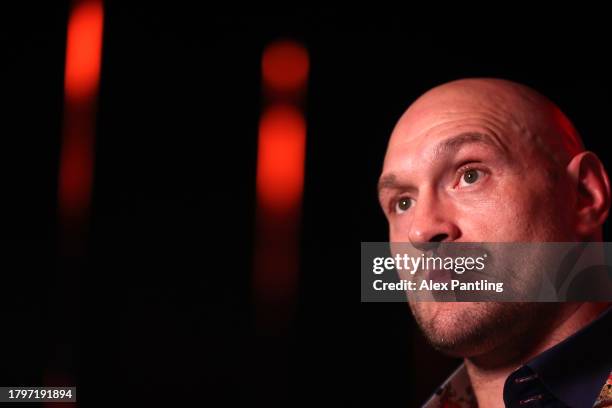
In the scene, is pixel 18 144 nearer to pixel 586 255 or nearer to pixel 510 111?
pixel 510 111

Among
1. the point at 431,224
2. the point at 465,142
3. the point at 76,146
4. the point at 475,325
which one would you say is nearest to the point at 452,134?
the point at 465,142

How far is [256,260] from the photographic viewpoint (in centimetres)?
182

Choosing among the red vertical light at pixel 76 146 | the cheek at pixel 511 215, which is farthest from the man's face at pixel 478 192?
the red vertical light at pixel 76 146

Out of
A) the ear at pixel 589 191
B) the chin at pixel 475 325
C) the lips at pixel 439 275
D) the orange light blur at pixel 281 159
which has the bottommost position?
the chin at pixel 475 325

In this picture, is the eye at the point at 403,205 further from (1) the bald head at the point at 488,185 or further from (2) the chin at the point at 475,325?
(2) the chin at the point at 475,325

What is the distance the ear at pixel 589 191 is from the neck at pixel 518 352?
11 centimetres

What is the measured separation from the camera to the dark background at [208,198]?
1656 mm

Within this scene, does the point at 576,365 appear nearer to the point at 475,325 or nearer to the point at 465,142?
the point at 475,325

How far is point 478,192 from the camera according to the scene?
1.18m

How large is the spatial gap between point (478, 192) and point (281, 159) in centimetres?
72

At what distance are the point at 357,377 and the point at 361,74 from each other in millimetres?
583

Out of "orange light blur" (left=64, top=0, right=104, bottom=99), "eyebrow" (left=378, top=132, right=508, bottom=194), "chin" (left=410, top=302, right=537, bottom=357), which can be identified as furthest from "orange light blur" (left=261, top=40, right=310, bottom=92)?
"chin" (left=410, top=302, right=537, bottom=357)

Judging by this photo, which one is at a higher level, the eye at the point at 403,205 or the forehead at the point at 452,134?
the forehead at the point at 452,134

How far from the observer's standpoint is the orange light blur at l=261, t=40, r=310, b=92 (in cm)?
179
